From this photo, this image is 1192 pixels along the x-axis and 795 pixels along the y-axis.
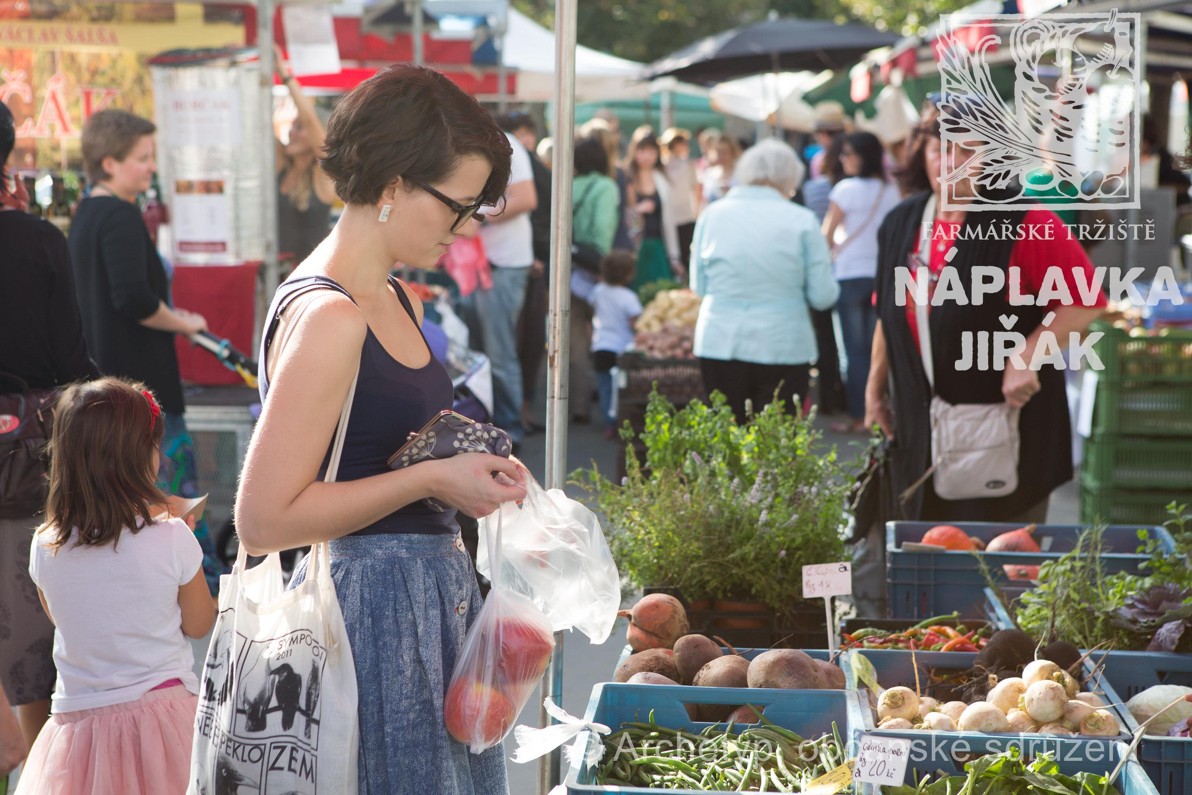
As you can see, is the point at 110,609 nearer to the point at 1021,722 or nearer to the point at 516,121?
the point at 1021,722

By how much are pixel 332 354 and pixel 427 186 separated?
0.29 m

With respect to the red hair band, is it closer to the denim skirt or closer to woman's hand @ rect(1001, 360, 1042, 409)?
the denim skirt

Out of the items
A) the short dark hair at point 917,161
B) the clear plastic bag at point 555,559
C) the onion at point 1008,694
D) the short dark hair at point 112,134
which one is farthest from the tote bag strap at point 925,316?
the short dark hair at point 112,134

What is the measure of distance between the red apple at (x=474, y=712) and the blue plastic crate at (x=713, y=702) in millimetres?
717

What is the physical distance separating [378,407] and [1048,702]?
56.9 inches

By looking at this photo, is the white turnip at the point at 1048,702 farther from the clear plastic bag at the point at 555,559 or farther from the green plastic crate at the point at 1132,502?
the green plastic crate at the point at 1132,502

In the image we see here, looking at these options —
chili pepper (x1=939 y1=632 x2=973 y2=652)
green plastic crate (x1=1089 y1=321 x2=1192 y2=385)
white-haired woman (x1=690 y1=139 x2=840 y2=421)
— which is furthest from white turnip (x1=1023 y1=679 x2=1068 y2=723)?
white-haired woman (x1=690 y1=139 x2=840 y2=421)

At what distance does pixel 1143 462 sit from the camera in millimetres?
5535

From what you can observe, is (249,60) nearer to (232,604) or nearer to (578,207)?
(578,207)

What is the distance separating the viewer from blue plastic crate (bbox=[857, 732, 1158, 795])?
92.0 inches

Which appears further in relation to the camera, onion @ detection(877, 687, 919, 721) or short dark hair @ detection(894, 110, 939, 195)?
short dark hair @ detection(894, 110, 939, 195)

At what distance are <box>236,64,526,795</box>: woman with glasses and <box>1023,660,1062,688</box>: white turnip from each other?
4.15 ft

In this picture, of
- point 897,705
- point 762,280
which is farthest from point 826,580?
point 762,280

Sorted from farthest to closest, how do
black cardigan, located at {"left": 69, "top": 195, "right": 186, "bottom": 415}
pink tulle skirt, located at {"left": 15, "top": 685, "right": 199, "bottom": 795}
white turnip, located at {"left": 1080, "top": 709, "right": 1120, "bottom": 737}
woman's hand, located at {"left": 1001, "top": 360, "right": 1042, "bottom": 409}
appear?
black cardigan, located at {"left": 69, "top": 195, "right": 186, "bottom": 415}, woman's hand, located at {"left": 1001, "top": 360, "right": 1042, "bottom": 409}, pink tulle skirt, located at {"left": 15, "top": 685, "right": 199, "bottom": 795}, white turnip, located at {"left": 1080, "top": 709, "right": 1120, "bottom": 737}
